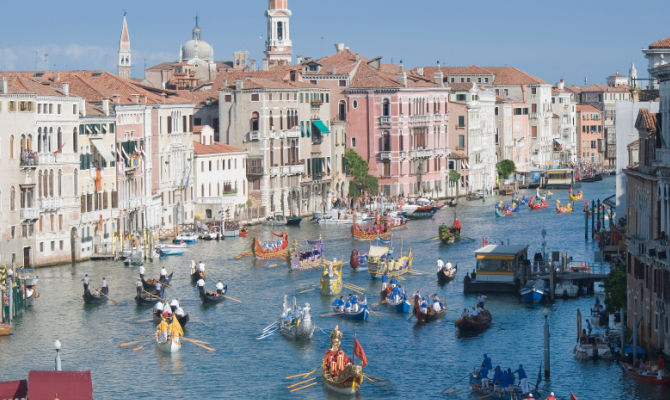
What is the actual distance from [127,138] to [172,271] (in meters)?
10.6

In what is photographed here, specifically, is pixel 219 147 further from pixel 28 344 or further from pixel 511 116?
pixel 511 116

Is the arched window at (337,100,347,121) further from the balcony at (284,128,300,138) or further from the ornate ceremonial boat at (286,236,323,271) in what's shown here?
the ornate ceremonial boat at (286,236,323,271)

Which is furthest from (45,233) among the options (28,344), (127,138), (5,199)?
(28,344)

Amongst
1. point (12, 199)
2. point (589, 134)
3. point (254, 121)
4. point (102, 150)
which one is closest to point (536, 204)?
point (254, 121)

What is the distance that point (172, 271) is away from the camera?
179 feet

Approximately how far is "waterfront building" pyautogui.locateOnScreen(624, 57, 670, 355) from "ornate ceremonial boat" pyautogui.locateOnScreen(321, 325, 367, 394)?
6390 mm

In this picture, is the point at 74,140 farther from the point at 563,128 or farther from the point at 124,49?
the point at 563,128

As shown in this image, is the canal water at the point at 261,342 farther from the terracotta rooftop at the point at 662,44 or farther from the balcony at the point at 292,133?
the balcony at the point at 292,133

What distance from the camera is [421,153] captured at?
88.1 m

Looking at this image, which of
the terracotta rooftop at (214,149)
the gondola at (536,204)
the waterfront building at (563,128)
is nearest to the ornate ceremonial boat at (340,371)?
the terracotta rooftop at (214,149)

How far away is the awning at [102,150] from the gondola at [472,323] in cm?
2213

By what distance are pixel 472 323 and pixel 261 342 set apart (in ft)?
18.5

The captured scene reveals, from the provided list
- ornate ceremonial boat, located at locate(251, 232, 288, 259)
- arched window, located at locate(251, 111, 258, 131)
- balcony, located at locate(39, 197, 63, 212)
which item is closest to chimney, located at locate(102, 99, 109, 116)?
balcony, located at locate(39, 197, 63, 212)

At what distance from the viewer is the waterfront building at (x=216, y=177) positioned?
7050 cm
